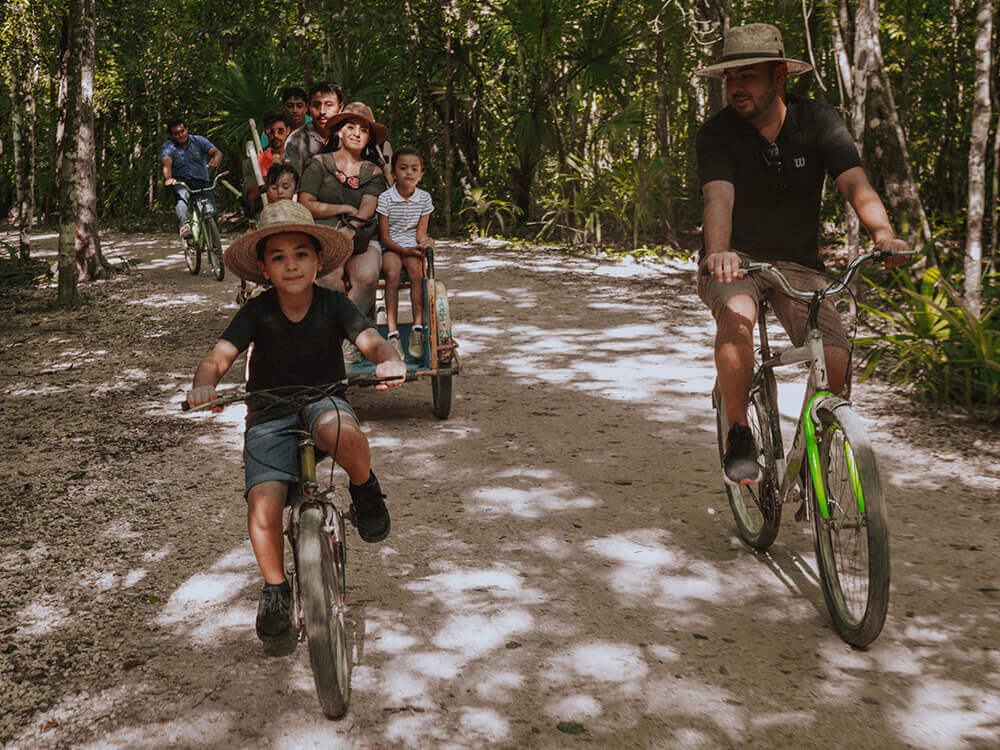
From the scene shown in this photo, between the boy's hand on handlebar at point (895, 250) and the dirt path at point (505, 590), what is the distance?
1344mm

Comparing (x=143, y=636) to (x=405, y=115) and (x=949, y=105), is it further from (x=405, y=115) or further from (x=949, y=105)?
(x=405, y=115)

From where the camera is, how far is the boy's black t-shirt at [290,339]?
3.34 metres

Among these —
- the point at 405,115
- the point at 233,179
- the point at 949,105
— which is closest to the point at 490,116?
the point at 405,115

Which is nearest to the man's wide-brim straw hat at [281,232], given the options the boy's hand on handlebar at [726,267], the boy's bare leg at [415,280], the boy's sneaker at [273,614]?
the boy's sneaker at [273,614]

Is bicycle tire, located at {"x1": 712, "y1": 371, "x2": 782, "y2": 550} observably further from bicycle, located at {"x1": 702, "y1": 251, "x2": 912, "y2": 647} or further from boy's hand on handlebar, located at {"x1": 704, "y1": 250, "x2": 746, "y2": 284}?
boy's hand on handlebar, located at {"x1": 704, "y1": 250, "x2": 746, "y2": 284}

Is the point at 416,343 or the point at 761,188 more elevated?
the point at 761,188

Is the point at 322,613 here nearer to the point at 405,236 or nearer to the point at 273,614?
the point at 273,614

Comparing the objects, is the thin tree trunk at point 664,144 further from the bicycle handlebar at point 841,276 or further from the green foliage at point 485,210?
the bicycle handlebar at point 841,276

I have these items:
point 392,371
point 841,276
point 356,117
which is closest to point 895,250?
point 841,276

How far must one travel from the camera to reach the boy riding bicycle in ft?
10.2

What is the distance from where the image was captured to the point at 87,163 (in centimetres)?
1154

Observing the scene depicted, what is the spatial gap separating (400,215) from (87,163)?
643 cm

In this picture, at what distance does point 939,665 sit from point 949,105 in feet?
39.5

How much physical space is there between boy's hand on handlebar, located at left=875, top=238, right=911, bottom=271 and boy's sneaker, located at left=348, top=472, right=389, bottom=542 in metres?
1.98
